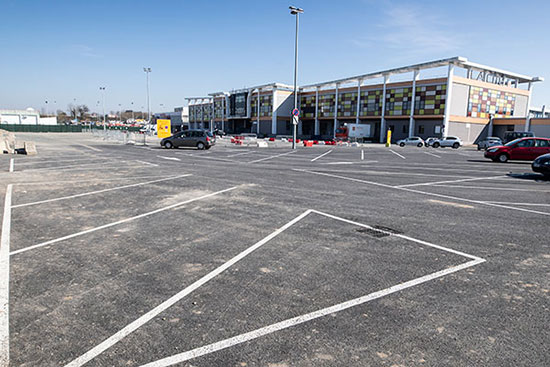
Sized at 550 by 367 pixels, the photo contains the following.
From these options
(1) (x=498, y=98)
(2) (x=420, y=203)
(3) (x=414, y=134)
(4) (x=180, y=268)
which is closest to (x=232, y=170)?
(2) (x=420, y=203)

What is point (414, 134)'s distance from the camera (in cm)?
5931

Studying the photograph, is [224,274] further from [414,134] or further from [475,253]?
[414,134]

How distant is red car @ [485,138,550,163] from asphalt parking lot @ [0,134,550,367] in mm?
14940

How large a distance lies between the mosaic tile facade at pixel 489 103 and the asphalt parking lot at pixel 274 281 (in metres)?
54.2

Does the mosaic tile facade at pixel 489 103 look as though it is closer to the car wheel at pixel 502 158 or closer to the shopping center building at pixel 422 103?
the shopping center building at pixel 422 103

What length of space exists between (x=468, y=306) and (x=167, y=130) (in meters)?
33.2

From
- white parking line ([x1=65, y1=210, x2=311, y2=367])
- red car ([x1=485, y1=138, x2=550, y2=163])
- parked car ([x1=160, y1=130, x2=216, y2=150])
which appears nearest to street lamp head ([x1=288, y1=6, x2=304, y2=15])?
parked car ([x1=160, y1=130, x2=216, y2=150])

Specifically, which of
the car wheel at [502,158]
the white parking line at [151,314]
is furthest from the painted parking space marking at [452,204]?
the car wheel at [502,158]

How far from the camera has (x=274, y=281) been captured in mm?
4715

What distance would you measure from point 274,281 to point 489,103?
6598 centimetres

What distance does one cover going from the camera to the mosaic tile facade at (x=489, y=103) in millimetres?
56281

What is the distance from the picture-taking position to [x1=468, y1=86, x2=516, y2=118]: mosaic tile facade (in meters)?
56.3

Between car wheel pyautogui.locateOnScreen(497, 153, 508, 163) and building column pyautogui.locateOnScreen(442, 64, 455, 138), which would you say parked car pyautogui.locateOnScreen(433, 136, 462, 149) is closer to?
building column pyautogui.locateOnScreen(442, 64, 455, 138)

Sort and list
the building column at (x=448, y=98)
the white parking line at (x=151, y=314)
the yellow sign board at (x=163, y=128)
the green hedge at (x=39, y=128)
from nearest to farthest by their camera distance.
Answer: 1. the white parking line at (x=151, y=314)
2. the yellow sign board at (x=163, y=128)
3. the building column at (x=448, y=98)
4. the green hedge at (x=39, y=128)
